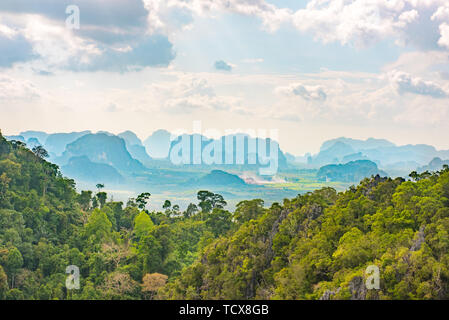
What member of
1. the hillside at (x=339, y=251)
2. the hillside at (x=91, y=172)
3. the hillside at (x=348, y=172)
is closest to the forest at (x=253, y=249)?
the hillside at (x=339, y=251)

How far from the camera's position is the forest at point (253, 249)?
15.4 metres

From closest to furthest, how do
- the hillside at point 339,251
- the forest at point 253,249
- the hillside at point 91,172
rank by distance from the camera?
the hillside at point 339,251, the forest at point 253,249, the hillside at point 91,172

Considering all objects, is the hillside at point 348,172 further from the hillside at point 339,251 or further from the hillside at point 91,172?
the hillside at point 339,251

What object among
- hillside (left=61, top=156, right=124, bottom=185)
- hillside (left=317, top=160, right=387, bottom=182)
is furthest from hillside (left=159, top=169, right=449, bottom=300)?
hillside (left=61, top=156, right=124, bottom=185)

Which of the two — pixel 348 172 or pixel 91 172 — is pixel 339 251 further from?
pixel 91 172

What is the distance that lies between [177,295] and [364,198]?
Result: 988 centimetres

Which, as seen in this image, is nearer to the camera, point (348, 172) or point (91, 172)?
point (91, 172)

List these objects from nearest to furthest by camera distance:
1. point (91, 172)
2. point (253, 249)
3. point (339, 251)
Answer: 1. point (339, 251)
2. point (253, 249)
3. point (91, 172)

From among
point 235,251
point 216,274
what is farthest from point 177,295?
point 235,251

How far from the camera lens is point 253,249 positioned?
2034 centimetres

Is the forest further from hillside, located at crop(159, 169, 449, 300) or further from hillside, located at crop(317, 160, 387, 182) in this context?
hillside, located at crop(317, 160, 387, 182)

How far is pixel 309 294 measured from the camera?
1611cm

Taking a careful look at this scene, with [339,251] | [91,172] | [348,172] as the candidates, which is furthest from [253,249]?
[91,172]

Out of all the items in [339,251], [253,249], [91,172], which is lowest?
[253,249]
